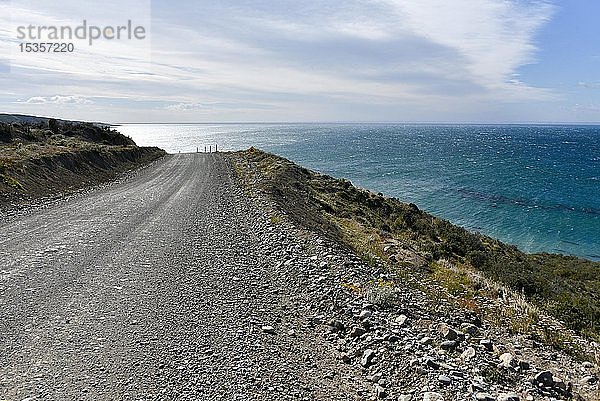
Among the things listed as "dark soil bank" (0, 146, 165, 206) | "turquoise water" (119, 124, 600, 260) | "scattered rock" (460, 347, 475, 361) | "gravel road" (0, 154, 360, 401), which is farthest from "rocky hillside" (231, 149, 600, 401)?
"turquoise water" (119, 124, 600, 260)

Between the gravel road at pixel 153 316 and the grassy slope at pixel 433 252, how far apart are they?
388cm

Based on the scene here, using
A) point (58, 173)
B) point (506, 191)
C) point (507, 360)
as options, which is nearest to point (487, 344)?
point (507, 360)

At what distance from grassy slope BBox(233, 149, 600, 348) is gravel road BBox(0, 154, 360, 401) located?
388 centimetres

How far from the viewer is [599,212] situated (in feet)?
150

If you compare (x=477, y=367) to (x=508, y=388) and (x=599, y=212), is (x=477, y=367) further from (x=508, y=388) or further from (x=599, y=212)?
(x=599, y=212)

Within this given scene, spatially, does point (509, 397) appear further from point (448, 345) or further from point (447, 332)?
point (447, 332)

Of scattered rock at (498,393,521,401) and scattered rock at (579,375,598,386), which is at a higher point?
scattered rock at (498,393,521,401)

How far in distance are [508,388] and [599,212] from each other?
160 ft

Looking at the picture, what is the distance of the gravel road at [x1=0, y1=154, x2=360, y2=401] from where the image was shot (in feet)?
19.5

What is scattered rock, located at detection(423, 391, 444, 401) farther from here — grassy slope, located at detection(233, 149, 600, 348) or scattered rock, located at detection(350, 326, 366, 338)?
grassy slope, located at detection(233, 149, 600, 348)

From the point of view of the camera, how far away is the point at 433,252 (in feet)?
55.2

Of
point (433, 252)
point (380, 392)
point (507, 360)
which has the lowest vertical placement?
point (433, 252)

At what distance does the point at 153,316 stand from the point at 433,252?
11.8m

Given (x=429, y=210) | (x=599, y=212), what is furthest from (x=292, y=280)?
(x=599, y=212)
